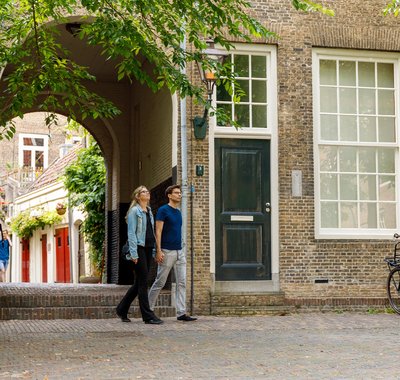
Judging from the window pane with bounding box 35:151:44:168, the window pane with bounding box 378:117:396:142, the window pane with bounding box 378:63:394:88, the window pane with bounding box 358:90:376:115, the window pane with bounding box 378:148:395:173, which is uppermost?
the window pane with bounding box 35:151:44:168

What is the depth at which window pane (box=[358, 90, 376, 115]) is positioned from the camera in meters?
13.8

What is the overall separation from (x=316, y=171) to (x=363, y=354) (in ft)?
18.0

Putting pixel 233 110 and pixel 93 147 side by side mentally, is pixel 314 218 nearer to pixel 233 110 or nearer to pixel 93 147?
pixel 233 110

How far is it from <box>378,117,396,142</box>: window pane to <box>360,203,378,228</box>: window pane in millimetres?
1124

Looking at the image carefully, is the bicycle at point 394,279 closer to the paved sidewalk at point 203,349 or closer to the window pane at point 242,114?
the paved sidewalk at point 203,349

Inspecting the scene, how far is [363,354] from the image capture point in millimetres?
8195

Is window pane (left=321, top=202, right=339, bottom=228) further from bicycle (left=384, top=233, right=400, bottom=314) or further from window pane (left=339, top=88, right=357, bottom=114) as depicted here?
window pane (left=339, top=88, right=357, bottom=114)

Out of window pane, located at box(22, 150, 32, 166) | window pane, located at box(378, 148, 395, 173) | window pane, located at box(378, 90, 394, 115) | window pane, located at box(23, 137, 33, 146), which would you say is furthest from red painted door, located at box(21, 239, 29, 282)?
window pane, located at box(378, 90, 394, 115)

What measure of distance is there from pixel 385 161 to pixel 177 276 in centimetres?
446

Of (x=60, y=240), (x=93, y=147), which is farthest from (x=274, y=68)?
(x=60, y=240)

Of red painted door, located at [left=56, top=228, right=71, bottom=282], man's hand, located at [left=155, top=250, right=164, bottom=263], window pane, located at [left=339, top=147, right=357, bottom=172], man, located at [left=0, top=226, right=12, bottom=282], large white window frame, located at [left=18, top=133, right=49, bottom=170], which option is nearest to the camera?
man's hand, located at [left=155, top=250, right=164, bottom=263]

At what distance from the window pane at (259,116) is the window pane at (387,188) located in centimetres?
219

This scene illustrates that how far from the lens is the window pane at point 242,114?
13211mm

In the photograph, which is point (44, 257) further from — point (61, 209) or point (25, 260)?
point (61, 209)
